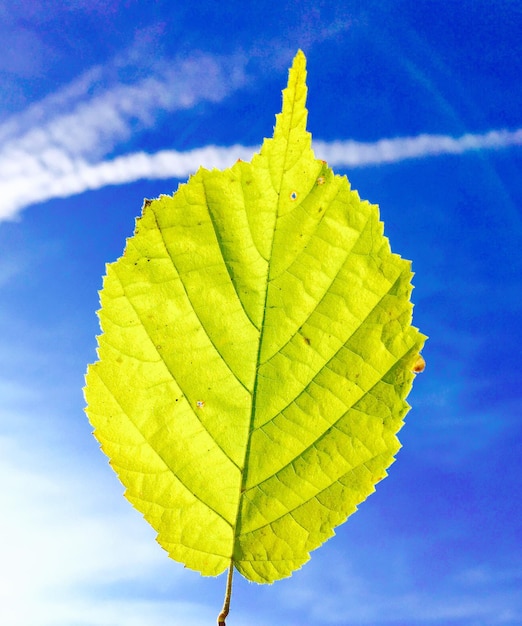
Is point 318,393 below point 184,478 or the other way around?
the other way around

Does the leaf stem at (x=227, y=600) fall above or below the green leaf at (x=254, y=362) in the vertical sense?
below

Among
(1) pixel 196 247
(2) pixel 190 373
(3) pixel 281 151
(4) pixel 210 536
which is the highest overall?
(3) pixel 281 151

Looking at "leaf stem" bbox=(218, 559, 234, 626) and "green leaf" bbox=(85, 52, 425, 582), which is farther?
"green leaf" bbox=(85, 52, 425, 582)

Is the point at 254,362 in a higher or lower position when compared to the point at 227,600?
higher

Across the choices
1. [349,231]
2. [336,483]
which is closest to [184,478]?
[336,483]

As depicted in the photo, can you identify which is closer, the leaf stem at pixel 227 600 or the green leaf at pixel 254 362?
the leaf stem at pixel 227 600

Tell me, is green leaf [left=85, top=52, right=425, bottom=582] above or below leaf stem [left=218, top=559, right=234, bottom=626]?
above

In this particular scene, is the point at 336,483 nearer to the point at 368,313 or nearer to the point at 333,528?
the point at 333,528
